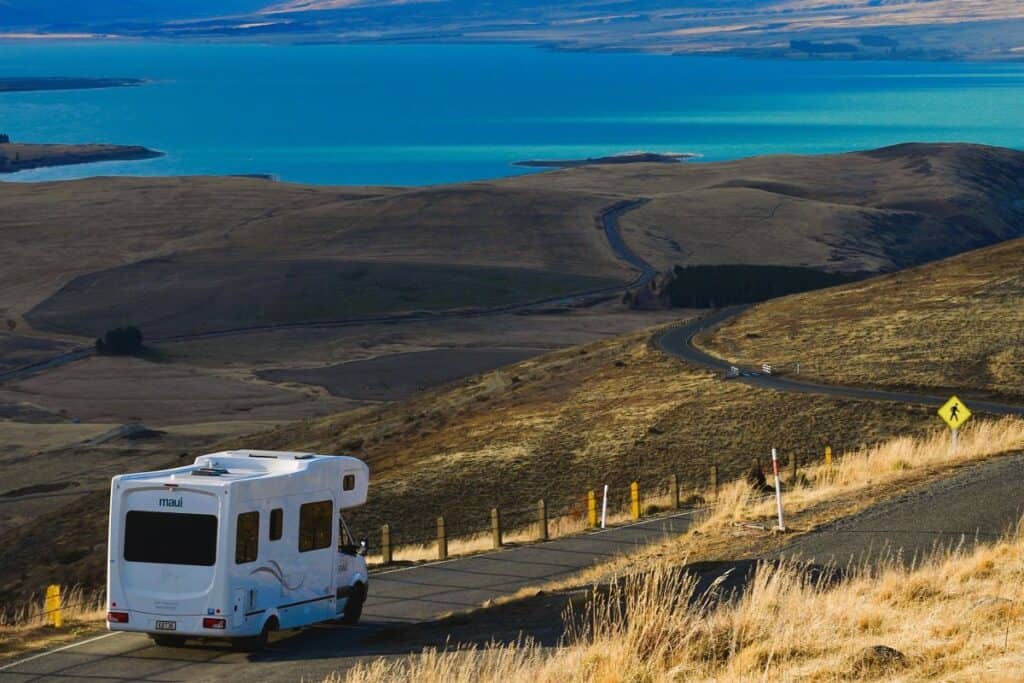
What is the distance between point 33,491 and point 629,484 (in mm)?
20103

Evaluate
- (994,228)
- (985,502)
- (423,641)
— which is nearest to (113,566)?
(423,641)

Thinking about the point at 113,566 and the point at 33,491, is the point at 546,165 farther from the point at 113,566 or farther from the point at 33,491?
the point at 113,566

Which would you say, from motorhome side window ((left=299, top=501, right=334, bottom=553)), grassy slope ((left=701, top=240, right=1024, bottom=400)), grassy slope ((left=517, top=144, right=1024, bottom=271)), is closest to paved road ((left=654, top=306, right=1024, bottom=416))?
grassy slope ((left=701, top=240, right=1024, bottom=400))

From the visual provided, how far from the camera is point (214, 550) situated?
600 inches

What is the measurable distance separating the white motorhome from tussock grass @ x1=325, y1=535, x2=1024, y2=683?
1.98 meters

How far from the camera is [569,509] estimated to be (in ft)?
99.6

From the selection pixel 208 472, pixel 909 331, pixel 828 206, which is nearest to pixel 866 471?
pixel 208 472

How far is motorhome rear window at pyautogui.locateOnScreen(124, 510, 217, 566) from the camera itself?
15.3m

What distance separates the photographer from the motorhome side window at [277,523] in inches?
622

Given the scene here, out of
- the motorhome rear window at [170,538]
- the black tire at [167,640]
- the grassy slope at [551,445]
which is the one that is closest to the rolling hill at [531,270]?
the grassy slope at [551,445]

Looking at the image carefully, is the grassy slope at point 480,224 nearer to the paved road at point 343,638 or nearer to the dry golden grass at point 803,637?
the paved road at point 343,638

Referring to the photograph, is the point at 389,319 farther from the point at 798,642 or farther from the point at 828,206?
the point at 798,642

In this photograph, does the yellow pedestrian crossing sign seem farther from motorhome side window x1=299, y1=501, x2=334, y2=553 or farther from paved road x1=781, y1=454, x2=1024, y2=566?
motorhome side window x1=299, y1=501, x2=334, y2=553

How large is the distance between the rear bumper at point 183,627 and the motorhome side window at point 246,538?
1.94 feet
